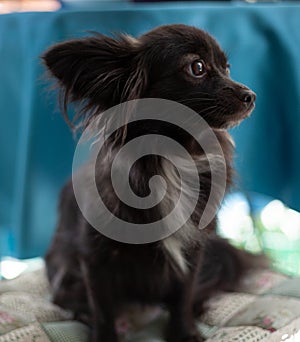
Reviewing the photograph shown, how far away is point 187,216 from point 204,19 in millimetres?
643

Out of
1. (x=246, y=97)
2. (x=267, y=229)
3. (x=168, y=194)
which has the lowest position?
(x=267, y=229)

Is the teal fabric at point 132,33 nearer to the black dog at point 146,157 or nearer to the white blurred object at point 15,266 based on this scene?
the white blurred object at point 15,266

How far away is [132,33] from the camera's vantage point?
4.93ft

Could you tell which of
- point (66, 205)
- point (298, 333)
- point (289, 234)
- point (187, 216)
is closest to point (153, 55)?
point (187, 216)

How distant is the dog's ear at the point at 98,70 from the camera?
→ 1.08 m

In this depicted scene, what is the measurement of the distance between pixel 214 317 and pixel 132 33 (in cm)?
85

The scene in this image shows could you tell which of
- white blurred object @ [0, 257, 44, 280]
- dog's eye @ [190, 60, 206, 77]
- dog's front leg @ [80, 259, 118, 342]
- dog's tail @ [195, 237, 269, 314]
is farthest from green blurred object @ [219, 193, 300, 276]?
→ white blurred object @ [0, 257, 44, 280]

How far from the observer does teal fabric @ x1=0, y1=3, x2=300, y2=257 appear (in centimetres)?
153

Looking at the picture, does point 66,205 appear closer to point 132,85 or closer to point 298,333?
point 132,85

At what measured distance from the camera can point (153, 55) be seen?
1.17 m

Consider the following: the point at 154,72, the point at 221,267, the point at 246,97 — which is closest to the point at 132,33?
the point at 154,72

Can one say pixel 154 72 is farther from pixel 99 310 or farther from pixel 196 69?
pixel 99 310

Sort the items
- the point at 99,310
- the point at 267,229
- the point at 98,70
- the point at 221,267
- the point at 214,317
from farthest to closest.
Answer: the point at 267,229
the point at 221,267
the point at 214,317
the point at 99,310
the point at 98,70

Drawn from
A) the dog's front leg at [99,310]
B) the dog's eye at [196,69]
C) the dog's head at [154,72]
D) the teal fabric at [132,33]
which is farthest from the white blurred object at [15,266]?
the dog's eye at [196,69]
